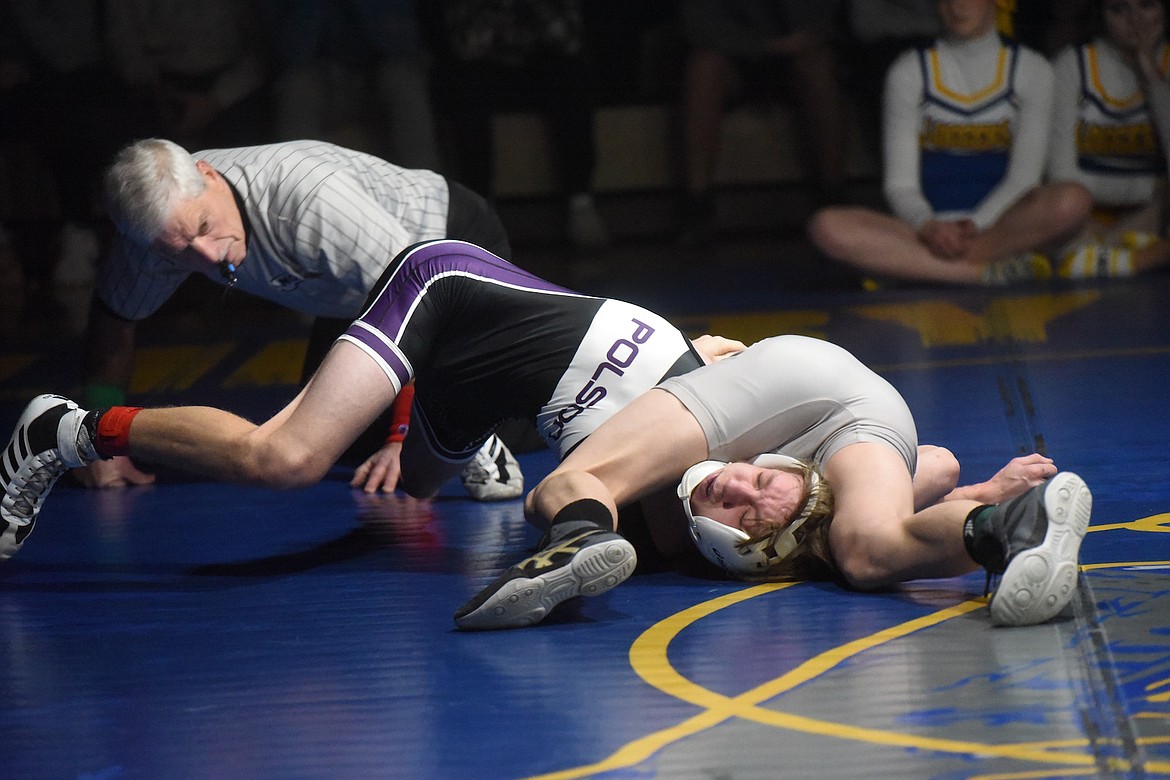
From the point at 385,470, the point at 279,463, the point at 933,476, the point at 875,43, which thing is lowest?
the point at 385,470

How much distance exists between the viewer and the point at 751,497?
101 inches

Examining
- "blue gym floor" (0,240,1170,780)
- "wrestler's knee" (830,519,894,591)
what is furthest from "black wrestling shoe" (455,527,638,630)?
"wrestler's knee" (830,519,894,591)

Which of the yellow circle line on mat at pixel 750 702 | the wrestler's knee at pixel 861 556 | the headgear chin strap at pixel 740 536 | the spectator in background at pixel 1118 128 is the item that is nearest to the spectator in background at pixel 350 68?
the spectator in background at pixel 1118 128

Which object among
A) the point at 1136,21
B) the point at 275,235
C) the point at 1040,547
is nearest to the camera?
the point at 1040,547

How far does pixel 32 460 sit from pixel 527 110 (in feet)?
16.5

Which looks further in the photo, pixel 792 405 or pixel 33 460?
pixel 33 460

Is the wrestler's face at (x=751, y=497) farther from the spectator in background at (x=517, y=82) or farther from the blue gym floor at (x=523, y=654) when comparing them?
the spectator in background at (x=517, y=82)

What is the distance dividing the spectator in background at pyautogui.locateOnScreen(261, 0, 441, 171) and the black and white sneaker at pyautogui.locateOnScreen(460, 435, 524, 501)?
3790 millimetres

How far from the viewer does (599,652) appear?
2.33 m

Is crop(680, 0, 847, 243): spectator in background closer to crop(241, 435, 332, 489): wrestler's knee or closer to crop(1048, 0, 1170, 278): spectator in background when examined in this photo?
crop(1048, 0, 1170, 278): spectator in background

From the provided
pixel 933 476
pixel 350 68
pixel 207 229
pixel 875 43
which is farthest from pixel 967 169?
pixel 207 229

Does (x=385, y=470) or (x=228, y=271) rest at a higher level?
(x=228, y=271)

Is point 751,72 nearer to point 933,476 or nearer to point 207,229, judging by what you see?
point 207,229

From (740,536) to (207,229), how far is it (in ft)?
4.35
